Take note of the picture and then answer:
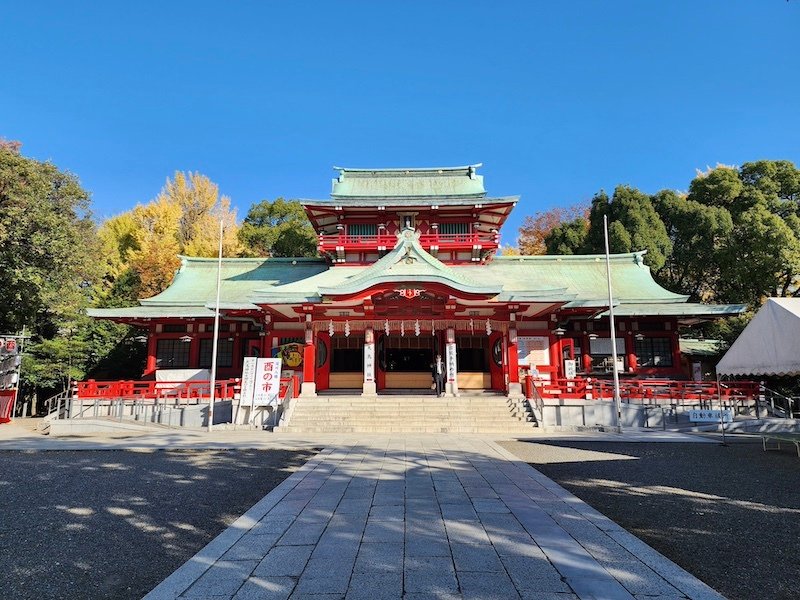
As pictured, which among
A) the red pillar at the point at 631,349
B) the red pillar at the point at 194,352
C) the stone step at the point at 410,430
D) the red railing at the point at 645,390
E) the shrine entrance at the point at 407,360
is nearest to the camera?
the stone step at the point at 410,430

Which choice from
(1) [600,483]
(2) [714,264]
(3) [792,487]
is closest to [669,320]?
(2) [714,264]

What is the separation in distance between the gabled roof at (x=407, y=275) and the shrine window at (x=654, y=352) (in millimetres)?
9502

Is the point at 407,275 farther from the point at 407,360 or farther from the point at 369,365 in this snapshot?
the point at 407,360

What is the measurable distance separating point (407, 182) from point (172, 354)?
54.8 feet

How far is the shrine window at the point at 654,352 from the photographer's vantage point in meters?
22.3

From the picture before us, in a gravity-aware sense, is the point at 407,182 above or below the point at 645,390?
above

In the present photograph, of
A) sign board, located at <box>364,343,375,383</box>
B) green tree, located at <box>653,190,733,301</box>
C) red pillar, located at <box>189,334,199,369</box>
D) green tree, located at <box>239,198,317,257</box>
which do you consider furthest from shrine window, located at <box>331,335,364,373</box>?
green tree, located at <box>653,190,733,301</box>

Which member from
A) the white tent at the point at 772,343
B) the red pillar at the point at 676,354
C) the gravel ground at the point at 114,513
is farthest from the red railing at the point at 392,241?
the gravel ground at the point at 114,513

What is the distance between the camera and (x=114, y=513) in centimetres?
649

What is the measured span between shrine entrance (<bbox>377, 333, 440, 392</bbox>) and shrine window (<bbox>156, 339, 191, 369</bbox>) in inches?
394

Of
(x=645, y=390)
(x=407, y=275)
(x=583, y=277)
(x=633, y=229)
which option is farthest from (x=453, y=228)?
(x=633, y=229)

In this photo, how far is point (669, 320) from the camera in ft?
73.0

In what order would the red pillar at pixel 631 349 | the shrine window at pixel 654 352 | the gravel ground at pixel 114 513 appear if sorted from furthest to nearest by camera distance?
the shrine window at pixel 654 352 < the red pillar at pixel 631 349 < the gravel ground at pixel 114 513

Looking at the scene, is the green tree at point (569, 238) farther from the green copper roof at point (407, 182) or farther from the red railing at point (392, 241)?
the red railing at point (392, 241)
